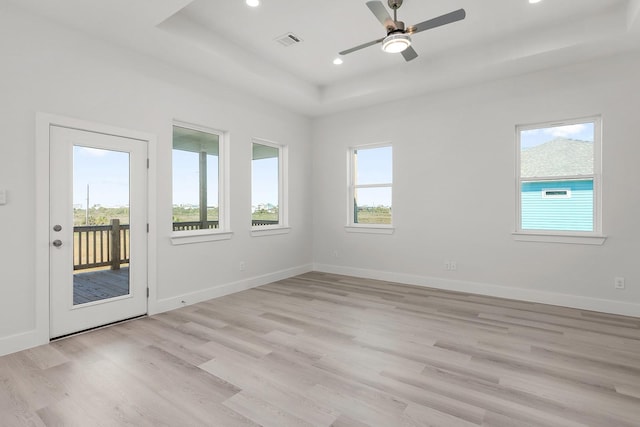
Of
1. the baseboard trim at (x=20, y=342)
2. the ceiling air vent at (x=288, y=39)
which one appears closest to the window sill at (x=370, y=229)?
the ceiling air vent at (x=288, y=39)

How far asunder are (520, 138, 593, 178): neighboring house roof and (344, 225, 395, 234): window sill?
203 cm

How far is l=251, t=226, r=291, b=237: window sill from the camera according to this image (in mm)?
5184

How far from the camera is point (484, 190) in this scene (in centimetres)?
461

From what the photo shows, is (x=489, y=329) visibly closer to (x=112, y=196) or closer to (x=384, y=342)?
(x=384, y=342)

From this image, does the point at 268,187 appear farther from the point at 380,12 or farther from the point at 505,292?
the point at 505,292

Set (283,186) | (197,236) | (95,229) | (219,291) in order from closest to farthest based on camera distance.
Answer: (95,229)
(197,236)
(219,291)
(283,186)

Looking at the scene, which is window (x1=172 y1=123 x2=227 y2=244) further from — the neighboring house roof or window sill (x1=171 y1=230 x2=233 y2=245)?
the neighboring house roof

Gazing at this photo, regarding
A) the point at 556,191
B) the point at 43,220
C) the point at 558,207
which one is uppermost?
the point at 556,191

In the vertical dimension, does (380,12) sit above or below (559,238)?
above

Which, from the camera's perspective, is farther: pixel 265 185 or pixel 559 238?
pixel 265 185

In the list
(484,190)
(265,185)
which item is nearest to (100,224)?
(265,185)

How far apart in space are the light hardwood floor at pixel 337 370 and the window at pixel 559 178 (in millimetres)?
1077

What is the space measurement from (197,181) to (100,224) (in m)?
1.36

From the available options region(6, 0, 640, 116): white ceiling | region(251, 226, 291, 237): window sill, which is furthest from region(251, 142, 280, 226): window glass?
region(6, 0, 640, 116): white ceiling
